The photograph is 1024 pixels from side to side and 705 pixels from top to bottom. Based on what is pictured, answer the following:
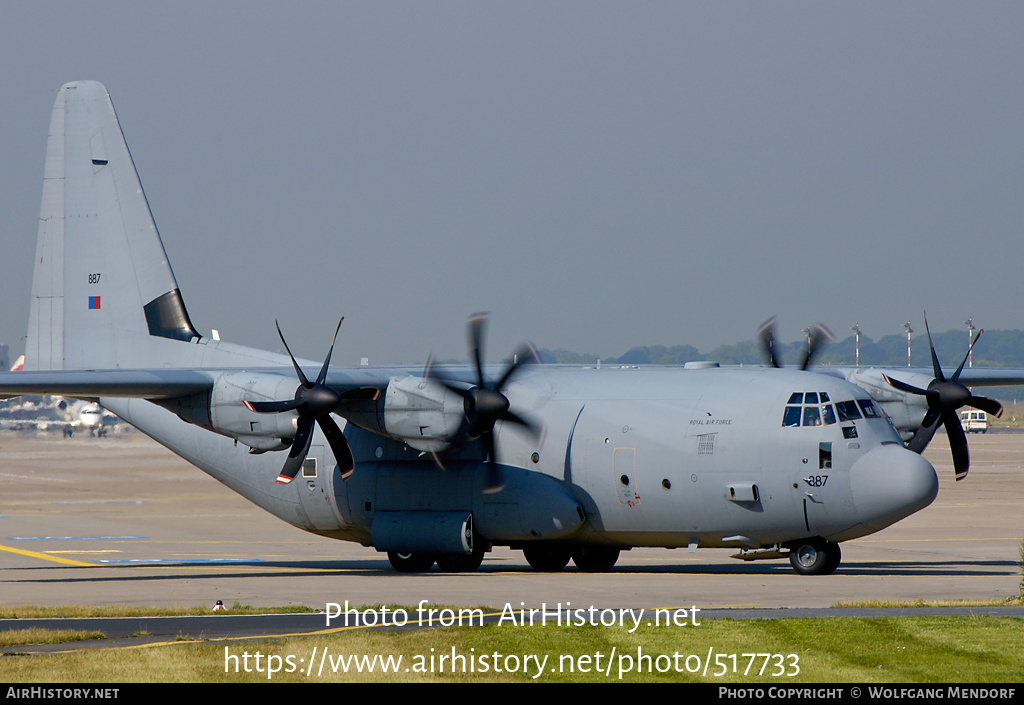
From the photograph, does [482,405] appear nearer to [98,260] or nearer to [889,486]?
[889,486]

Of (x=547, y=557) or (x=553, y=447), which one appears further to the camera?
(x=547, y=557)

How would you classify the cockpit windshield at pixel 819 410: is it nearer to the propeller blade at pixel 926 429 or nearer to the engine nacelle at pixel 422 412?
the propeller blade at pixel 926 429

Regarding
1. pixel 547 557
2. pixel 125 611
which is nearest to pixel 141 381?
pixel 125 611

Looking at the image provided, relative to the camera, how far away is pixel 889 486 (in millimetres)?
23203

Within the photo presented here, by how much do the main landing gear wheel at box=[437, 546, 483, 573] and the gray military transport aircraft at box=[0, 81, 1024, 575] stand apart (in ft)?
0.24

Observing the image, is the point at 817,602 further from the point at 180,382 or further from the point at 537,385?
the point at 180,382

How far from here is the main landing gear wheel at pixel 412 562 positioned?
27234 mm

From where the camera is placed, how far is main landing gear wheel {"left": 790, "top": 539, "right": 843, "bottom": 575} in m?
24.7

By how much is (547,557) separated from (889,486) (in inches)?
298

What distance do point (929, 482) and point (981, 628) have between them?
686 cm

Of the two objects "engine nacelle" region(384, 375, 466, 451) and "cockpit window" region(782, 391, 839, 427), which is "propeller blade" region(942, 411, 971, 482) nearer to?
"cockpit window" region(782, 391, 839, 427)

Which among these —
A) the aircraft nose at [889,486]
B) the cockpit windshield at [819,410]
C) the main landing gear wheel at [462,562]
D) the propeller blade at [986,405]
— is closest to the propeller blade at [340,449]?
the main landing gear wheel at [462,562]

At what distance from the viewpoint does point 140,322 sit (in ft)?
100
